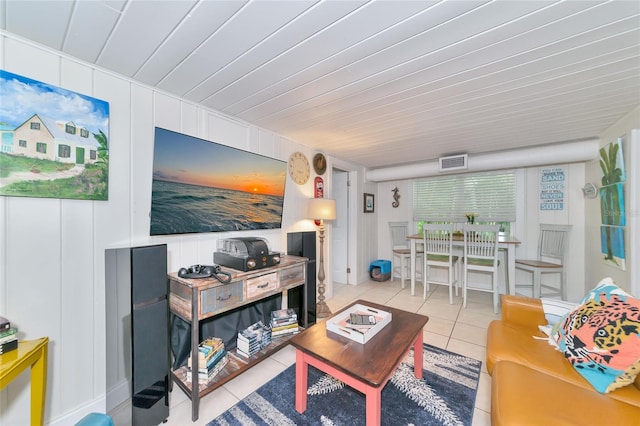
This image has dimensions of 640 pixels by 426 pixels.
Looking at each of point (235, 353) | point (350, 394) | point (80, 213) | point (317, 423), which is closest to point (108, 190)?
point (80, 213)

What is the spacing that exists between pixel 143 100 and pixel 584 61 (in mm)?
2910

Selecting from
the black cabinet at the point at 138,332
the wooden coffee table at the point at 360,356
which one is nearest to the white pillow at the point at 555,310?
the wooden coffee table at the point at 360,356

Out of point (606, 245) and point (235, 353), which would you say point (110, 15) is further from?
point (606, 245)

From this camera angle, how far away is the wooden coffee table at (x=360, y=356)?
119 cm

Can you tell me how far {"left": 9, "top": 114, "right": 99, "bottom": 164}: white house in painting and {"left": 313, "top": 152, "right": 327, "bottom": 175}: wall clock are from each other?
2.24m

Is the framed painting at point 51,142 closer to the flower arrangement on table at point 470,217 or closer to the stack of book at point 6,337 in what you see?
the stack of book at point 6,337

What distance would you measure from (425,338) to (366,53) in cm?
264

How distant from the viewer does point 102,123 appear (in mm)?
1486

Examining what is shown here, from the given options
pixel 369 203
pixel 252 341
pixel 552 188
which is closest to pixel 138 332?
pixel 252 341

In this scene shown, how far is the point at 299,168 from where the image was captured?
2.97m

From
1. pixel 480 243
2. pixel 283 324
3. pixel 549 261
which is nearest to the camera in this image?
pixel 283 324

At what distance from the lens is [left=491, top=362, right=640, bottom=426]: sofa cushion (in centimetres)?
98

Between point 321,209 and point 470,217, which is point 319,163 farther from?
point 470,217

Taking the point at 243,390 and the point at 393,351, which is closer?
the point at 393,351
